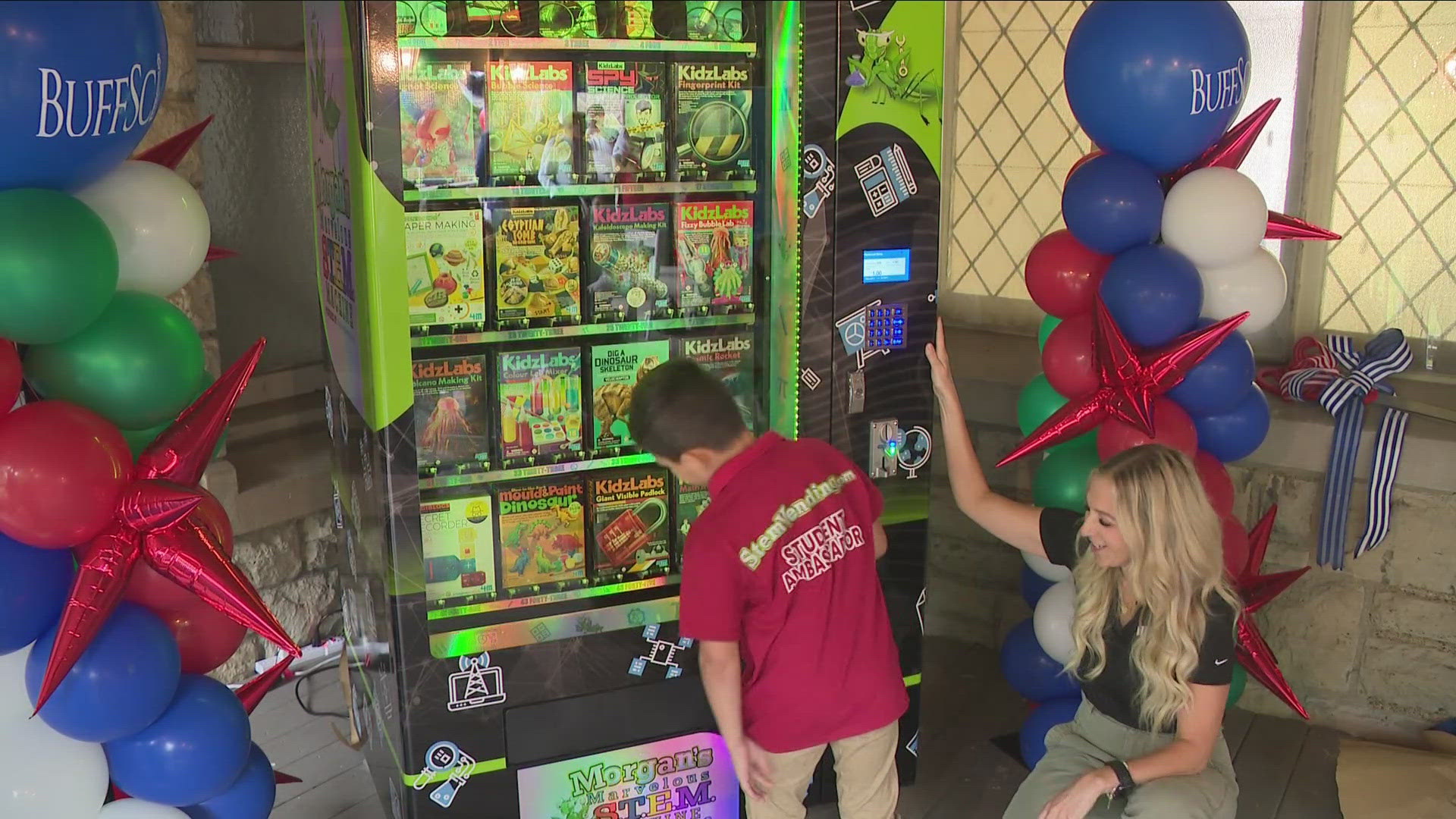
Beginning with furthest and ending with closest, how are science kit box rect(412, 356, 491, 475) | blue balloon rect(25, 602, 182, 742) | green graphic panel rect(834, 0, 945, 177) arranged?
green graphic panel rect(834, 0, 945, 177)
science kit box rect(412, 356, 491, 475)
blue balloon rect(25, 602, 182, 742)

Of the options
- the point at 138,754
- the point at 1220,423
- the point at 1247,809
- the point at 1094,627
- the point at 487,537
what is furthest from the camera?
the point at 1247,809

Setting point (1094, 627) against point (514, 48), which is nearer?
point (1094, 627)

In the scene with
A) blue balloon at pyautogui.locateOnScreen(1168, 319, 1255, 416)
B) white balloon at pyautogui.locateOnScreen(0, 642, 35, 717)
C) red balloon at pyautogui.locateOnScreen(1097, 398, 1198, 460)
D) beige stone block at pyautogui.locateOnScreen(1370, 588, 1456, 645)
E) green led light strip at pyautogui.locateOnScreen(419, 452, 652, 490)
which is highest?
blue balloon at pyautogui.locateOnScreen(1168, 319, 1255, 416)

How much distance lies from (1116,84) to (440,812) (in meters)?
2.20

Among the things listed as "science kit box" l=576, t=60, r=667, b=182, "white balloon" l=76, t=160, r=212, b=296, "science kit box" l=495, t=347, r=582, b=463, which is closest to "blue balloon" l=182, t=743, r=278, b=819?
"science kit box" l=495, t=347, r=582, b=463

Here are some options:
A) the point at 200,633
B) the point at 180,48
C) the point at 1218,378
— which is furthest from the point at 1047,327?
the point at 180,48

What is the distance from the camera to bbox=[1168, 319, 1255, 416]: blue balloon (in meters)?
2.97

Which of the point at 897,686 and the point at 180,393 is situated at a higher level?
the point at 180,393

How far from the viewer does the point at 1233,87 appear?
8.95 ft

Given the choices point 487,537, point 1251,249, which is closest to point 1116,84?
point 1251,249

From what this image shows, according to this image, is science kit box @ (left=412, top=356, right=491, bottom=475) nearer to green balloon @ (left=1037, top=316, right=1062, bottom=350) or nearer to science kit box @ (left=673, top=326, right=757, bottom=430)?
science kit box @ (left=673, top=326, right=757, bottom=430)

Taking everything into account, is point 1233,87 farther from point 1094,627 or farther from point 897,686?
point 897,686

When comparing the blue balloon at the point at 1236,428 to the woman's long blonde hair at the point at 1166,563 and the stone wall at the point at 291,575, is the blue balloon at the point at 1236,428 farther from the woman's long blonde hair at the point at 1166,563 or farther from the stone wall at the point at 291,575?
the stone wall at the point at 291,575

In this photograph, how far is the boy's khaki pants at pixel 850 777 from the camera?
2535 mm
